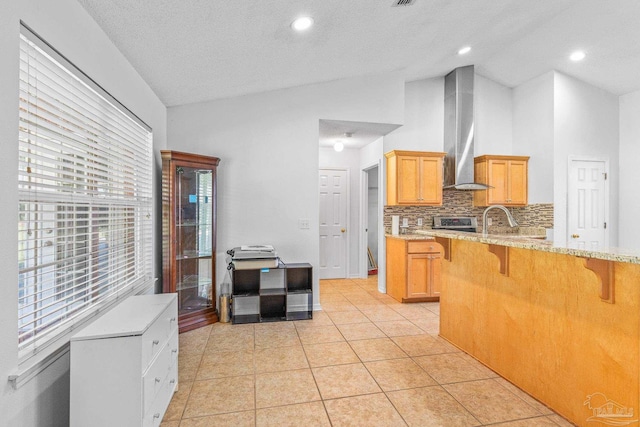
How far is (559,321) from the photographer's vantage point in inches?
80.8

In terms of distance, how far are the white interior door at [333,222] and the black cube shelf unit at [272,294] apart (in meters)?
2.06

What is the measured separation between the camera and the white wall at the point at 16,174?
134 cm

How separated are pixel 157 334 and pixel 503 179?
17.1 feet

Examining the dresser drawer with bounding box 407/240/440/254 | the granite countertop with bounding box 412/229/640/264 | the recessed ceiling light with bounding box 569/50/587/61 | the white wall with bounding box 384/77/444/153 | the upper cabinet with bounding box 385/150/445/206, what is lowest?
the dresser drawer with bounding box 407/240/440/254

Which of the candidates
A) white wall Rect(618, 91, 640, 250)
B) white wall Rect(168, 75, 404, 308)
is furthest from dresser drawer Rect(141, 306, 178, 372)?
white wall Rect(618, 91, 640, 250)

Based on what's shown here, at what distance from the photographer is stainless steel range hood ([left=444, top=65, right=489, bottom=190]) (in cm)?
502

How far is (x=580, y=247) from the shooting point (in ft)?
5.81

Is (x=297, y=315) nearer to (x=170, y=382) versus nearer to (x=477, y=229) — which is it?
(x=170, y=382)

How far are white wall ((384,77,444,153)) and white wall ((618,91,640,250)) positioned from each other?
2.95 meters

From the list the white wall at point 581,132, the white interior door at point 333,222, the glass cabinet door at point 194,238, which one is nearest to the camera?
the glass cabinet door at point 194,238

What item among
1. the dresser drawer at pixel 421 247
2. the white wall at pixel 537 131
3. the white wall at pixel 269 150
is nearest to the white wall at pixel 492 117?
the white wall at pixel 537 131

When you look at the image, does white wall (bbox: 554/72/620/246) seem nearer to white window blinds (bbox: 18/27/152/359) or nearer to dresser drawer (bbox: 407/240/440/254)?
dresser drawer (bbox: 407/240/440/254)

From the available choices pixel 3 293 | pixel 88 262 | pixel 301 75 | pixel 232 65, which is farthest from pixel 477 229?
pixel 3 293

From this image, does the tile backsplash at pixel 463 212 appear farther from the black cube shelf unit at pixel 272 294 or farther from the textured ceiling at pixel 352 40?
the textured ceiling at pixel 352 40
